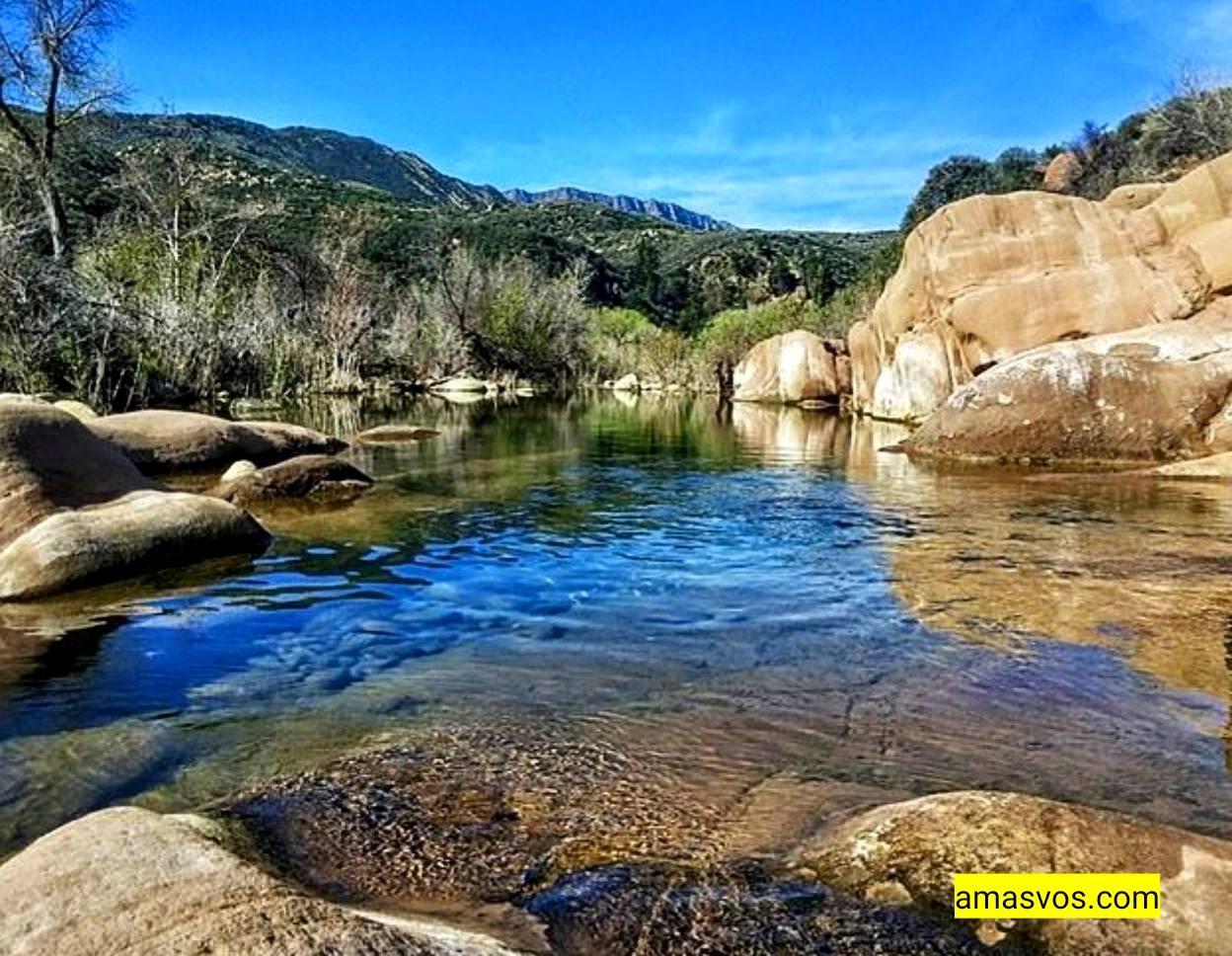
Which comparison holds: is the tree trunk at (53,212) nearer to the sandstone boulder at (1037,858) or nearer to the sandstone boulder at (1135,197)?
the sandstone boulder at (1135,197)

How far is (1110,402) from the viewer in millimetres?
18312

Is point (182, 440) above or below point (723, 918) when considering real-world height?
above

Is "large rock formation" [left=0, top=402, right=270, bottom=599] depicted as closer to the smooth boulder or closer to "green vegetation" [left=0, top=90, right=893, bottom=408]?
the smooth boulder

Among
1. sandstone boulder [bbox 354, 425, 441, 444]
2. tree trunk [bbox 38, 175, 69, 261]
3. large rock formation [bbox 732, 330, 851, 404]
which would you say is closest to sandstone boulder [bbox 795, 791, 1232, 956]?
sandstone boulder [bbox 354, 425, 441, 444]

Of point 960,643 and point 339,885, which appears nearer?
point 339,885

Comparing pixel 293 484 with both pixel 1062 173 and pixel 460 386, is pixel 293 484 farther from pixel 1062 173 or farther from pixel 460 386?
pixel 1062 173

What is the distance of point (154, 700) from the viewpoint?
5.79 meters

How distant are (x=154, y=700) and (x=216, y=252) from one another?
122 feet

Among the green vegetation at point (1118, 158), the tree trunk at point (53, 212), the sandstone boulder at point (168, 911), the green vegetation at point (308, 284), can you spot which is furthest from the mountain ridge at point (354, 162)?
the sandstone boulder at point (168, 911)

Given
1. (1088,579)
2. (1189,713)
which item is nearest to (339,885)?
(1189,713)

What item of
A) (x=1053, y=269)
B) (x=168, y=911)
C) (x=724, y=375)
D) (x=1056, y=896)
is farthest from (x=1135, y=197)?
(x=724, y=375)

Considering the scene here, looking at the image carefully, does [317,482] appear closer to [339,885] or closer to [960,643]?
[960,643]

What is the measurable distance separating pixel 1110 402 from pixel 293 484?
13.2 meters

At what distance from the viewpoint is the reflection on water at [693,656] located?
15.6 feet
